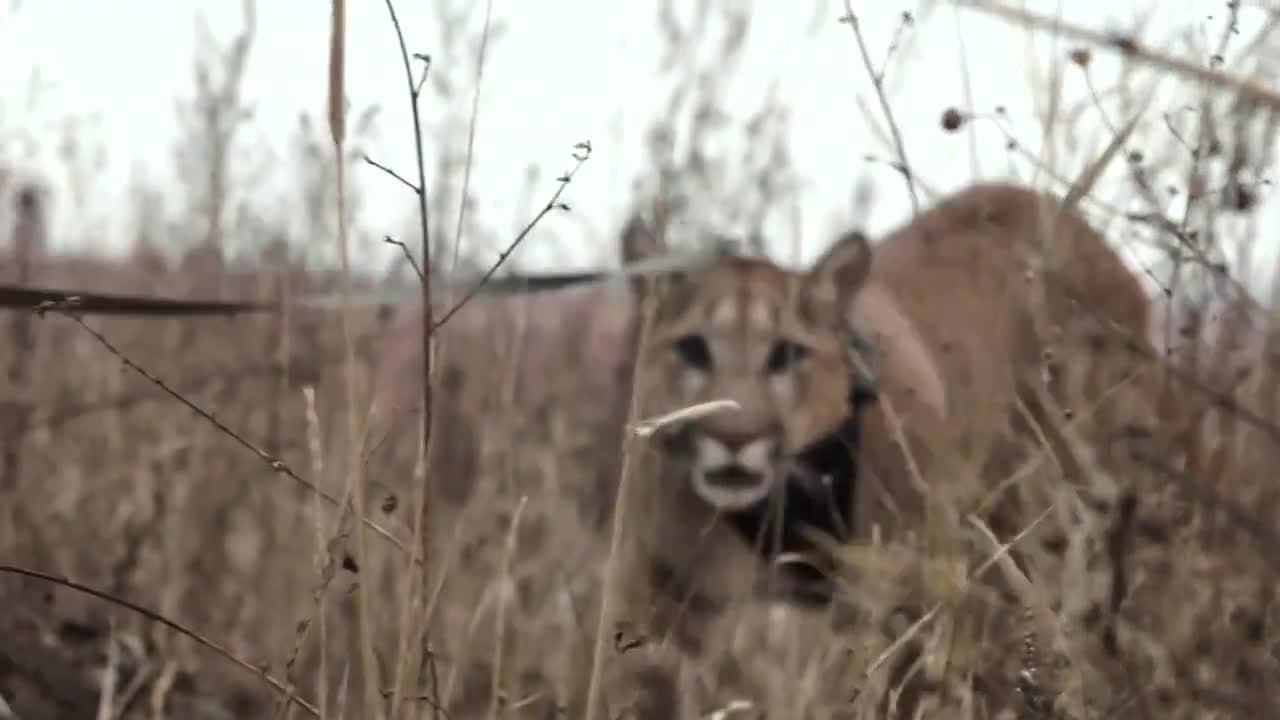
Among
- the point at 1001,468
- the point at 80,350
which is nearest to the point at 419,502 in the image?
the point at 1001,468

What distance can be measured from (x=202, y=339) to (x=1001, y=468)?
1613 millimetres

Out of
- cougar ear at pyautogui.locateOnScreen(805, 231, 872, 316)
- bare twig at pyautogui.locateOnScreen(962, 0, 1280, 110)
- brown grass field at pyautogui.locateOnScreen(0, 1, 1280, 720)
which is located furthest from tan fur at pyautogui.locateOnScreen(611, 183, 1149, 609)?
bare twig at pyautogui.locateOnScreen(962, 0, 1280, 110)

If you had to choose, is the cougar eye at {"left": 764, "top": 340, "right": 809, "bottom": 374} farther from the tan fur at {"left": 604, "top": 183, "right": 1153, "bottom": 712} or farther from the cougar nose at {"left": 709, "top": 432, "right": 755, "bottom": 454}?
the cougar nose at {"left": 709, "top": 432, "right": 755, "bottom": 454}

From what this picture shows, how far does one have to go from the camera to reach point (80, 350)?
8.18ft

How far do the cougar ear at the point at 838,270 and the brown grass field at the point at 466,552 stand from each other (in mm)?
→ 436

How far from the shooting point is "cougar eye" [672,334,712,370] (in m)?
2.66

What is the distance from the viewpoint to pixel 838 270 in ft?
9.02

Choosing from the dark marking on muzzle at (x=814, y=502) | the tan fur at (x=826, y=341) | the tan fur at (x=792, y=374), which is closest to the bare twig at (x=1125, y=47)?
the tan fur at (x=792, y=374)

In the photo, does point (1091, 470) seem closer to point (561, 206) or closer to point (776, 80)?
point (561, 206)

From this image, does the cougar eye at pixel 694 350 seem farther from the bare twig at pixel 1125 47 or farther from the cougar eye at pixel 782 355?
the bare twig at pixel 1125 47

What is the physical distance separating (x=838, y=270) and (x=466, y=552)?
53.5 inches

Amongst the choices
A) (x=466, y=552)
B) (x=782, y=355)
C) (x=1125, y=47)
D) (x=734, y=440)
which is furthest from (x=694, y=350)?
(x=1125, y=47)

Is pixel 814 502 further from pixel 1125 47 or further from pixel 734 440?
pixel 1125 47

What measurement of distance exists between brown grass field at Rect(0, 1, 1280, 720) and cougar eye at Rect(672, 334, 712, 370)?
0.13 metres
